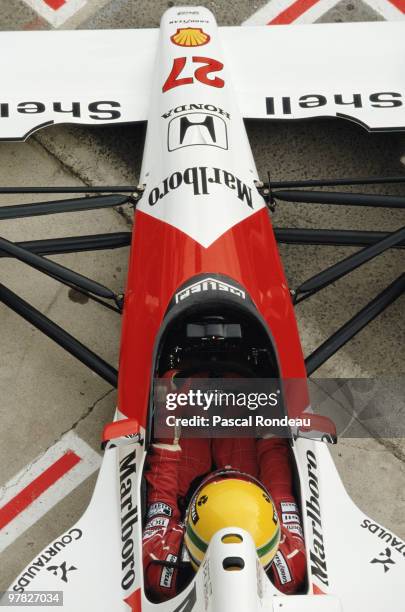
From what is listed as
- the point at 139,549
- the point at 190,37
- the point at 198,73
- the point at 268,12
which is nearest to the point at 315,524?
the point at 139,549

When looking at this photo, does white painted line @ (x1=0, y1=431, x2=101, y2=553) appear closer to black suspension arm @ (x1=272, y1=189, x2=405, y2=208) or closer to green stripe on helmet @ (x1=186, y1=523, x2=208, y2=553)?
green stripe on helmet @ (x1=186, y1=523, x2=208, y2=553)

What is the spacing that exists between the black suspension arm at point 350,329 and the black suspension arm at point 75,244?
1.19 m

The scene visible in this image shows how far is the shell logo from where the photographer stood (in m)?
5.04

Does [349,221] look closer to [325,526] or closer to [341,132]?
[341,132]

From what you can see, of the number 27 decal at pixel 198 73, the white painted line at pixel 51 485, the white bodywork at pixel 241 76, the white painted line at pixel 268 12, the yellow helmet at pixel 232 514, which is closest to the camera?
the yellow helmet at pixel 232 514

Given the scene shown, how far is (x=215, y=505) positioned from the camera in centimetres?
297

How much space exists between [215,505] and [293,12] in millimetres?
4312

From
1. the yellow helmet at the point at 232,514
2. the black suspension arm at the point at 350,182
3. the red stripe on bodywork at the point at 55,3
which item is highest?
the red stripe on bodywork at the point at 55,3

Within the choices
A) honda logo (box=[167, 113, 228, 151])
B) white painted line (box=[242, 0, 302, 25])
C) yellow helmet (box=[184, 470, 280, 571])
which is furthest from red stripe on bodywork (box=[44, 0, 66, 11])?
yellow helmet (box=[184, 470, 280, 571])

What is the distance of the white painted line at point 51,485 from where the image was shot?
4.52 m

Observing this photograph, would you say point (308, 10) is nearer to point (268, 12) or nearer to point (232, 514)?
point (268, 12)

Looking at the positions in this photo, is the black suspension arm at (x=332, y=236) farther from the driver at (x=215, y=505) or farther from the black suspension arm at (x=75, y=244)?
the driver at (x=215, y=505)

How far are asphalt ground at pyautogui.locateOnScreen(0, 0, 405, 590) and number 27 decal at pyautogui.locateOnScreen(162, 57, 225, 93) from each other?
2.61ft

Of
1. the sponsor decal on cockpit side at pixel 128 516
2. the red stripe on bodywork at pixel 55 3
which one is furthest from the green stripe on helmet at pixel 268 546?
the red stripe on bodywork at pixel 55 3
